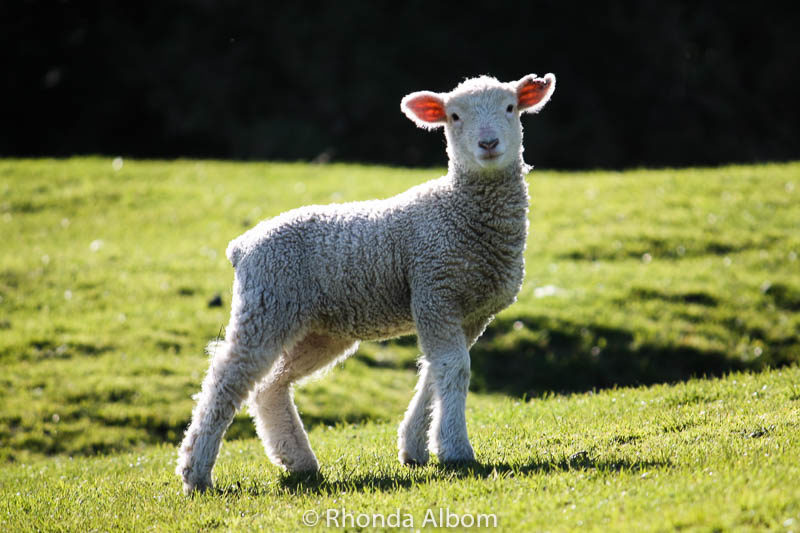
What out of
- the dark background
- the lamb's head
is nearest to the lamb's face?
the lamb's head

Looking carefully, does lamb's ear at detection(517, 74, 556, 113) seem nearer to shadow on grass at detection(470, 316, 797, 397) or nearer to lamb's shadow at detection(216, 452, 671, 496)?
lamb's shadow at detection(216, 452, 671, 496)

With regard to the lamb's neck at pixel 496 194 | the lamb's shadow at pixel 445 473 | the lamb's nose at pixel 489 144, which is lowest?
the lamb's shadow at pixel 445 473

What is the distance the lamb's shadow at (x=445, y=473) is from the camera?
5.84 metres

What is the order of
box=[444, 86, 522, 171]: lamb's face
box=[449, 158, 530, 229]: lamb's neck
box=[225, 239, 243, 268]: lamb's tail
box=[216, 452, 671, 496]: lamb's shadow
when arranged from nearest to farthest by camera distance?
box=[216, 452, 671, 496]: lamb's shadow → box=[444, 86, 522, 171]: lamb's face → box=[449, 158, 530, 229]: lamb's neck → box=[225, 239, 243, 268]: lamb's tail

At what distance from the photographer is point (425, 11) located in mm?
28672

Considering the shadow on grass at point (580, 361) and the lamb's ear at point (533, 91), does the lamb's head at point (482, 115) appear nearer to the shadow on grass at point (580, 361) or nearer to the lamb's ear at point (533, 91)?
the lamb's ear at point (533, 91)

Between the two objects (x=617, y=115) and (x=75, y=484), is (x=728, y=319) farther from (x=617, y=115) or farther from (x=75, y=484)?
(x=617, y=115)

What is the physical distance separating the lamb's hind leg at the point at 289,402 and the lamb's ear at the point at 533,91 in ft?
7.62

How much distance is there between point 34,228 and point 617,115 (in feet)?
56.1

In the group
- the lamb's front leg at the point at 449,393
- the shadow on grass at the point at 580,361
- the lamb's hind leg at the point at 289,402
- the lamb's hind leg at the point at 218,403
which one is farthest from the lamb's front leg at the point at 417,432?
the shadow on grass at the point at 580,361

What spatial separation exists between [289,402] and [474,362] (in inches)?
234

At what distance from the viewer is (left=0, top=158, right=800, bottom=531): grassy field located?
18.5 feet

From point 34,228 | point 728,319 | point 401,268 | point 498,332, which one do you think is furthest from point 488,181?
point 34,228

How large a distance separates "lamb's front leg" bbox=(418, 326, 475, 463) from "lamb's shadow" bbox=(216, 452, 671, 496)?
13cm
